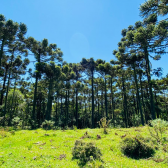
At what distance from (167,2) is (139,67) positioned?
37.2ft

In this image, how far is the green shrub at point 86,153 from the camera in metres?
5.50

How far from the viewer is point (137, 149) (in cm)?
623

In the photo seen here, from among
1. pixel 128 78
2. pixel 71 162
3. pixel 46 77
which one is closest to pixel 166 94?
pixel 128 78

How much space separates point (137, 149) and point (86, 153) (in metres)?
2.65

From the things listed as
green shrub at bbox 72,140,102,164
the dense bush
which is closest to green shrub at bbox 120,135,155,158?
the dense bush

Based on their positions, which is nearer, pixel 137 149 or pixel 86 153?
pixel 86 153

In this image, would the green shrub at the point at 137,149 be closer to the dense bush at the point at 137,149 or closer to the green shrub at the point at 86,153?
the dense bush at the point at 137,149

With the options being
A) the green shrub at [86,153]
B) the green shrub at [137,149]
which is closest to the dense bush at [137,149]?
the green shrub at [137,149]

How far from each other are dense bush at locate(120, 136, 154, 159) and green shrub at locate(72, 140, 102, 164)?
59.1 inches

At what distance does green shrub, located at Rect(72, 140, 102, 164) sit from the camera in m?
5.50

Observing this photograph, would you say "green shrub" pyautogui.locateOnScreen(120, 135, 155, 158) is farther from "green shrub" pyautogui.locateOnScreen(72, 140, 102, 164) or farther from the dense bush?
"green shrub" pyautogui.locateOnScreen(72, 140, 102, 164)

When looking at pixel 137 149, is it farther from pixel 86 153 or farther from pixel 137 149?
pixel 86 153

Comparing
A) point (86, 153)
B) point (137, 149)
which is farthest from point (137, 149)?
point (86, 153)

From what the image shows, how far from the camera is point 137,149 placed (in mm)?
6230
